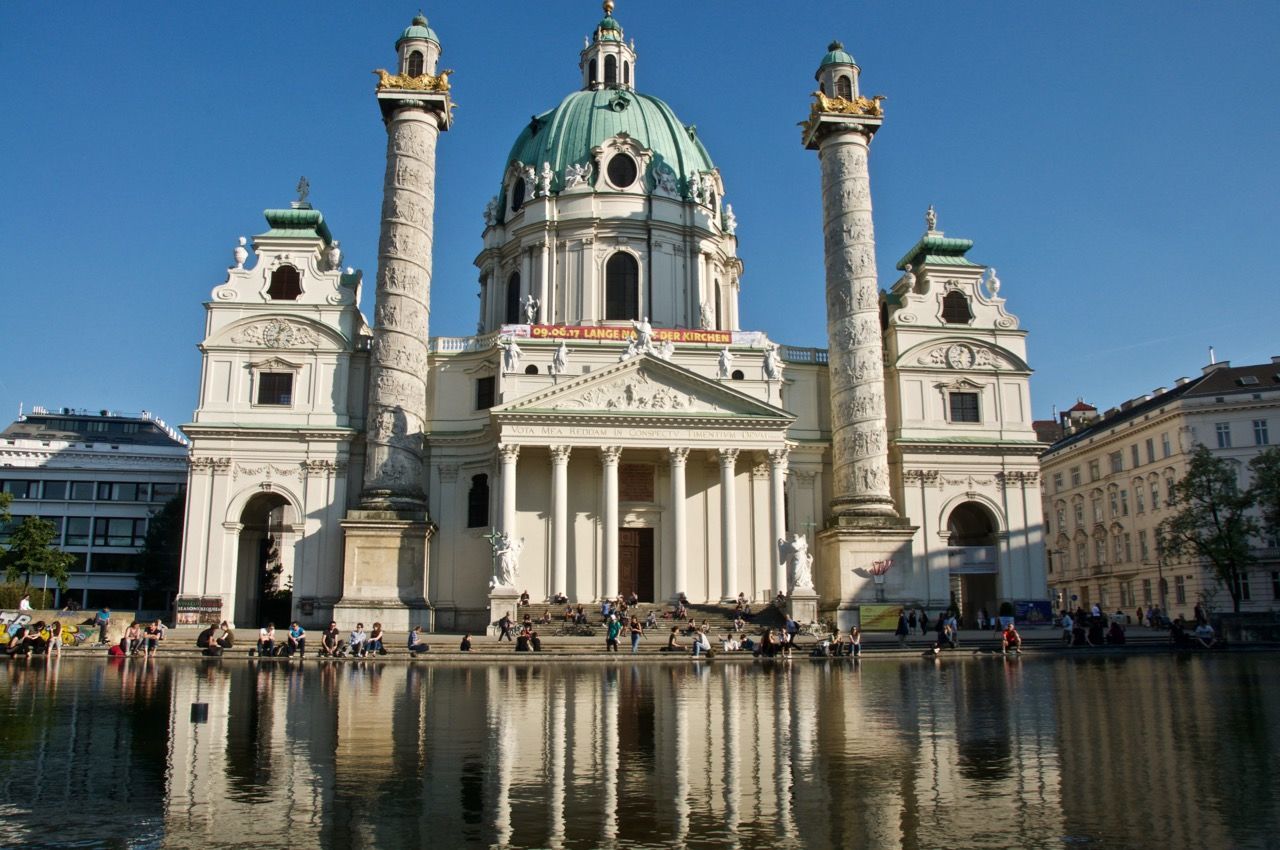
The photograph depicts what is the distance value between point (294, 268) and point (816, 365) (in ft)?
77.9

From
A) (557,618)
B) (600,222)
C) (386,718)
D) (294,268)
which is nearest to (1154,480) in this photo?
(600,222)

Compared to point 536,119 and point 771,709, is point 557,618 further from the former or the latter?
point 536,119

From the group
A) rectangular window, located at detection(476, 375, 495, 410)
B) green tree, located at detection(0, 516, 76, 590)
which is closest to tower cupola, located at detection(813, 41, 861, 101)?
rectangular window, located at detection(476, 375, 495, 410)

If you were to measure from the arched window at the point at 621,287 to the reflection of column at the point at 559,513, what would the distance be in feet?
41.0

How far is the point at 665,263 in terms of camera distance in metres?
53.7

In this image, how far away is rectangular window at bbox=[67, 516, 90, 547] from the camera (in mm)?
70875

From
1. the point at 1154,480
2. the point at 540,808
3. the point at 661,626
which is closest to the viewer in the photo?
the point at 540,808

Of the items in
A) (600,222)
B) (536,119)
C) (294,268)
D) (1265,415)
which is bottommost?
(1265,415)

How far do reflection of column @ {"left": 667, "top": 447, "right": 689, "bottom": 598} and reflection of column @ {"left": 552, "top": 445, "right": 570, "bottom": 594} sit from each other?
170 inches

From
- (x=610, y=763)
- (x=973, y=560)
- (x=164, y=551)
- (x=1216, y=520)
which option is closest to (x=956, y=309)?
(x=973, y=560)

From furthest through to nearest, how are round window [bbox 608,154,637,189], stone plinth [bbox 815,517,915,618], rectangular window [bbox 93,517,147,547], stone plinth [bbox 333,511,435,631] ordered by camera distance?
rectangular window [bbox 93,517,147,547]
round window [bbox 608,154,637,189]
stone plinth [bbox 815,517,915,618]
stone plinth [bbox 333,511,435,631]

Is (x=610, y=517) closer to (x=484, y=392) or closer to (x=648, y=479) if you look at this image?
(x=648, y=479)

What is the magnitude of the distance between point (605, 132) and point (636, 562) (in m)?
24.0

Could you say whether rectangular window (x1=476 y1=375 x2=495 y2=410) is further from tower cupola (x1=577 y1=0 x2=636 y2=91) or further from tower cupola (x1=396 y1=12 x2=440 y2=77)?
tower cupola (x1=577 y1=0 x2=636 y2=91)
